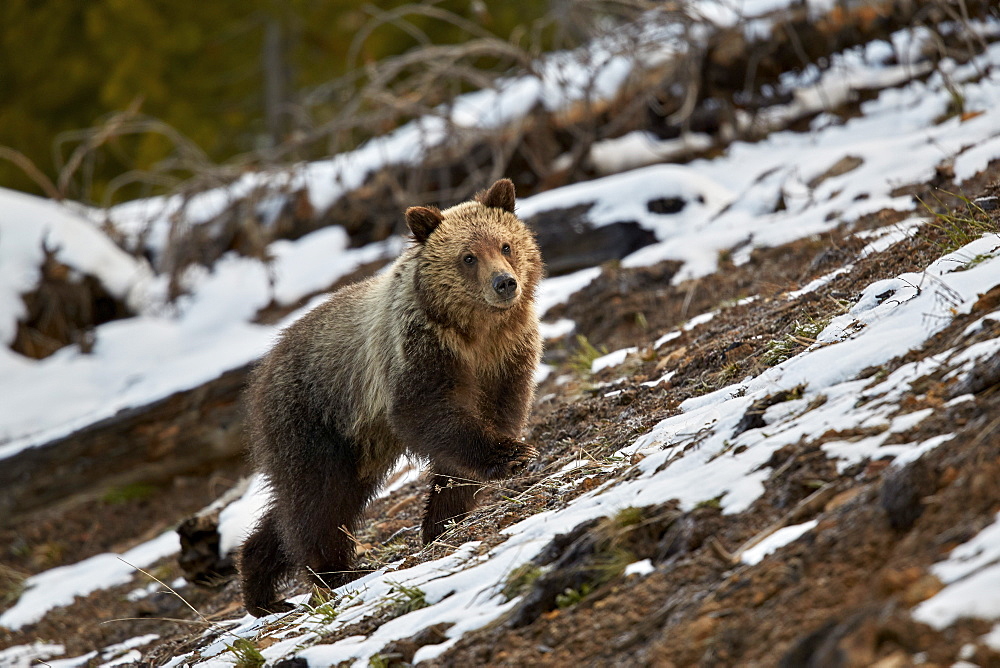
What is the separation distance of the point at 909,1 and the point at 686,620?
950cm

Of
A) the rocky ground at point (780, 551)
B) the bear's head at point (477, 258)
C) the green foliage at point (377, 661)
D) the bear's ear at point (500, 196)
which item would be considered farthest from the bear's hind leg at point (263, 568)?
the green foliage at point (377, 661)

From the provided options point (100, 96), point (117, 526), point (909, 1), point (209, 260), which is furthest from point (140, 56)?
point (909, 1)

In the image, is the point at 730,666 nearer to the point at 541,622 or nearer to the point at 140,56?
the point at 541,622

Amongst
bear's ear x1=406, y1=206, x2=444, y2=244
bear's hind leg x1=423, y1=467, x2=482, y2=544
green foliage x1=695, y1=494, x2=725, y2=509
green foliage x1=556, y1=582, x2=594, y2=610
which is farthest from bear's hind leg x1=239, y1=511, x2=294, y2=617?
green foliage x1=695, y1=494, x2=725, y2=509

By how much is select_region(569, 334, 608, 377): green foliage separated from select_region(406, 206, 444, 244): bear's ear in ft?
6.50

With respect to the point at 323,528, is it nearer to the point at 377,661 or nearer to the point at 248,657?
the point at 248,657

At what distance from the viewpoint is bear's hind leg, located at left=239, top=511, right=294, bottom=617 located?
5.62 meters

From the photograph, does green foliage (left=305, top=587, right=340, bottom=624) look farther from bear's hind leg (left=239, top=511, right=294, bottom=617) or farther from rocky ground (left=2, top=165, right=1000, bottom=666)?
bear's hind leg (left=239, top=511, right=294, bottom=617)

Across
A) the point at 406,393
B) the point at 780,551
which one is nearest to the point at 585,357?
the point at 406,393

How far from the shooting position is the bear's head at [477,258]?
524 cm

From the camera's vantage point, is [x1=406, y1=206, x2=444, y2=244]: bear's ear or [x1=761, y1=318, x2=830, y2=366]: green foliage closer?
[x1=761, y1=318, x2=830, y2=366]: green foliage

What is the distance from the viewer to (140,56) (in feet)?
63.0

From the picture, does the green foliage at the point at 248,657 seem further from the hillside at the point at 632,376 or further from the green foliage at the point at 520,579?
the green foliage at the point at 520,579

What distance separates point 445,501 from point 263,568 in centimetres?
128
